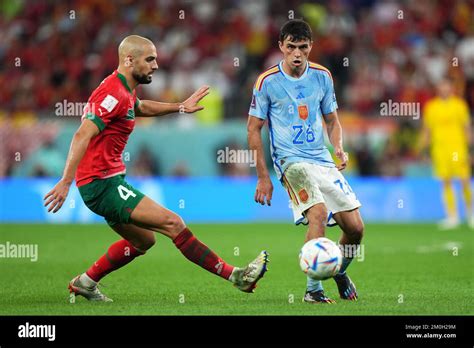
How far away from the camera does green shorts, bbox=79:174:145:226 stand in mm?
8031

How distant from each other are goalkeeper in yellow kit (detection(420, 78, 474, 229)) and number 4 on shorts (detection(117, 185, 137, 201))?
1027 centimetres

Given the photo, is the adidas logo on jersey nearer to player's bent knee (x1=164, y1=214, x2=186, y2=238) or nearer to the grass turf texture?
player's bent knee (x1=164, y1=214, x2=186, y2=238)

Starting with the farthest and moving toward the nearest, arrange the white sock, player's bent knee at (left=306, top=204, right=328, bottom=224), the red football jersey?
1. the white sock
2. player's bent knee at (left=306, top=204, right=328, bottom=224)
3. the red football jersey

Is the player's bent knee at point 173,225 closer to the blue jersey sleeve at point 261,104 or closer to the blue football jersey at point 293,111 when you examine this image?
the blue football jersey at point 293,111

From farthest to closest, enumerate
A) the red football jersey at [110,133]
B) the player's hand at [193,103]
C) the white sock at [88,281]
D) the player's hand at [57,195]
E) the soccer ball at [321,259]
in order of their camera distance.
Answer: the player's hand at [193,103] → the white sock at [88,281] → the red football jersey at [110,133] → the soccer ball at [321,259] → the player's hand at [57,195]

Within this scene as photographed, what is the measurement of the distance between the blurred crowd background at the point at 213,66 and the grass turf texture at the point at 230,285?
3640mm

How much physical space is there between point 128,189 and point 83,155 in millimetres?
577

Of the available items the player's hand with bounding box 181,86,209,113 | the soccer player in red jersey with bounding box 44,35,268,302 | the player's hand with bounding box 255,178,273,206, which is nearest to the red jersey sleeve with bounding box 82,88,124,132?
the soccer player in red jersey with bounding box 44,35,268,302

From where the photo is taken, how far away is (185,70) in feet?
74.3

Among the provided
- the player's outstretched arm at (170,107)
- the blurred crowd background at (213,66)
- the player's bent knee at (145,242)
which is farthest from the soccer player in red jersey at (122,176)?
the blurred crowd background at (213,66)

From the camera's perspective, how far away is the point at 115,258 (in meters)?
8.62

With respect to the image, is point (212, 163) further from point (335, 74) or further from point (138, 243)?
point (138, 243)

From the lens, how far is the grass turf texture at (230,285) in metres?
7.84

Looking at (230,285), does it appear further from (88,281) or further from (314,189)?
(314,189)
